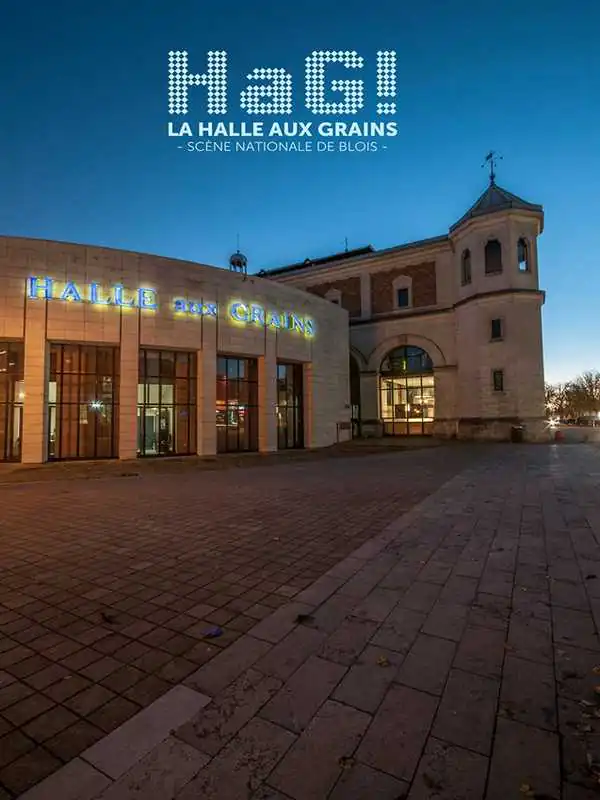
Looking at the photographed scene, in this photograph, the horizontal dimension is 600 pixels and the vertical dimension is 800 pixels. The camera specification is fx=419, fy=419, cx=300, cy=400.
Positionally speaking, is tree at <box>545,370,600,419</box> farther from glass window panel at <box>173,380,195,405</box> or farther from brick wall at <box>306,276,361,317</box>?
glass window panel at <box>173,380,195,405</box>

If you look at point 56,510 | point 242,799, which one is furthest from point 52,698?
point 56,510

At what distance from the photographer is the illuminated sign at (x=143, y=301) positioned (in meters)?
18.2

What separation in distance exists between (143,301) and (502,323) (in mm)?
24022

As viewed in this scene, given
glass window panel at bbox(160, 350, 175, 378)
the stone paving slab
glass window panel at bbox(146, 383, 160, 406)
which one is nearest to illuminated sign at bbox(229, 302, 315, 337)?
glass window panel at bbox(160, 350, 175, 378)

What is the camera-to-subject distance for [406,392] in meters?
36.1

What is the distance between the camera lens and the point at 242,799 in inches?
76.8

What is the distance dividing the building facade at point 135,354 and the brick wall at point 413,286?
13.1m

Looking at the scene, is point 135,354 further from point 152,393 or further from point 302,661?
point 302,661

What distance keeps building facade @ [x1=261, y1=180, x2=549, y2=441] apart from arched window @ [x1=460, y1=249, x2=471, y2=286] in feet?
0.25

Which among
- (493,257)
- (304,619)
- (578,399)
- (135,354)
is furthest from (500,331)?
(578,399)

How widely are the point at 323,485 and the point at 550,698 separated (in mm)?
9011

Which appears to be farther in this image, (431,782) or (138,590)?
(138,590)

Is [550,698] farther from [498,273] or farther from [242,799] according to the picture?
[498,273]

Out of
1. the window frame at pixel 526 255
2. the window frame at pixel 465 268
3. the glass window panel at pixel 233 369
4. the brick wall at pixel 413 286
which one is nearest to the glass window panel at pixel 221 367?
the glass window panel at pixel 233 369
